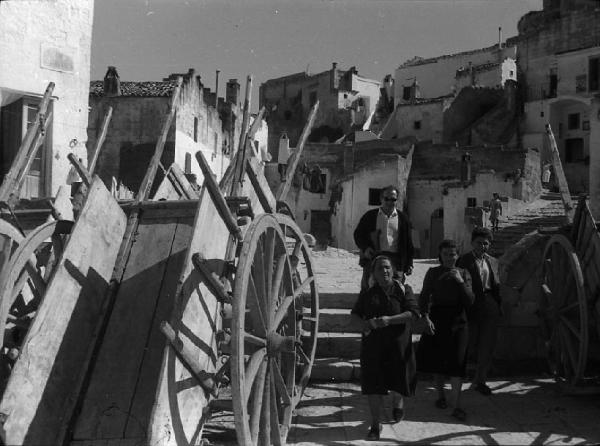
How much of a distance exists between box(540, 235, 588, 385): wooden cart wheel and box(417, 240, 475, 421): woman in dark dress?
0.89m

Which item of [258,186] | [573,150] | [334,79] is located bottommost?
[258,186]

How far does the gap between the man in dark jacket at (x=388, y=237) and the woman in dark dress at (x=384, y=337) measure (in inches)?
38.5

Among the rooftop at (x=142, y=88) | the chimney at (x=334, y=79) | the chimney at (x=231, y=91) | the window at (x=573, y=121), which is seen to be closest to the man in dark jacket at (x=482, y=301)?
the rooftop at (x=142, y=88)

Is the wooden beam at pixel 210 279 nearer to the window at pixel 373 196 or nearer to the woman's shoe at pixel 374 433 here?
the woman's shoe at pixel 374 433

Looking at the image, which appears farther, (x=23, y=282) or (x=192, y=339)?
(x=23, y=282)

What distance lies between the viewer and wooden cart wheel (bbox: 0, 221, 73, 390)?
12.4 feet

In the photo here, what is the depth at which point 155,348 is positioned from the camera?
12.0 ft

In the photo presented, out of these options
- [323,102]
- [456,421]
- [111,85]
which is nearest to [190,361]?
[456,421]

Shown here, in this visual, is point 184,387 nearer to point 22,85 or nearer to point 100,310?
point 100,310

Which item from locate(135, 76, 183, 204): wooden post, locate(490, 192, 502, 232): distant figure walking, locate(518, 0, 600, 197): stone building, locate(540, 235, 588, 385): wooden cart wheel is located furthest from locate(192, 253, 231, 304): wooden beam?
locate(518, 0, 600, 197): stone building

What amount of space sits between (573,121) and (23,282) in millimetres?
35972

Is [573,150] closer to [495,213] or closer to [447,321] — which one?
[495,213]

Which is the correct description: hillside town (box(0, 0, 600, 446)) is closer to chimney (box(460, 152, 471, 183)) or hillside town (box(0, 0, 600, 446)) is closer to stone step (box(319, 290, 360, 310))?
stone step (box(319, 290, 360, 310))

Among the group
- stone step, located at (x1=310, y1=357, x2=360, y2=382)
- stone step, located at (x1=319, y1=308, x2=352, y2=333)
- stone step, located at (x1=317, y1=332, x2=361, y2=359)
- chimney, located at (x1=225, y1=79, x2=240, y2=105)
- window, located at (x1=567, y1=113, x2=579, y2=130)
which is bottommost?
stone step, located at (x1=310, y1=357, x2=360, y2=382)
